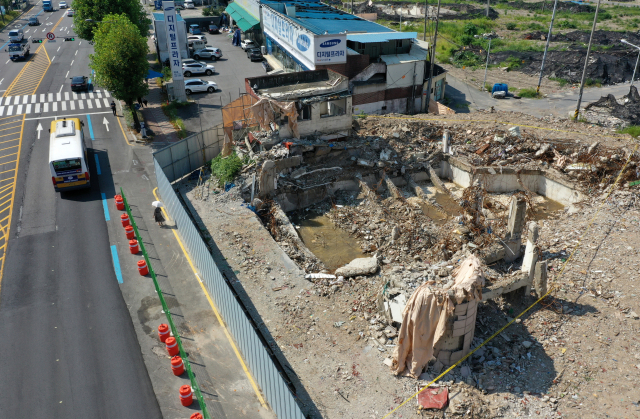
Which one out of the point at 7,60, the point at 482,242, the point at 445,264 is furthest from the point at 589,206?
the point at 7,60

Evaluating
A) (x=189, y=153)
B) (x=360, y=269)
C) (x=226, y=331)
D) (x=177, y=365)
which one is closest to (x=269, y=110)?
(x=189, y=153)

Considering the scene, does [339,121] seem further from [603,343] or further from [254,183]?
[603,343]

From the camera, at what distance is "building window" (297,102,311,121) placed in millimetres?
28656

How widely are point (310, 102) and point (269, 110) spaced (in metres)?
2.61

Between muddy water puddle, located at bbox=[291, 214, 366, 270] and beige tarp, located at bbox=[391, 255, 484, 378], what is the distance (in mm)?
7848

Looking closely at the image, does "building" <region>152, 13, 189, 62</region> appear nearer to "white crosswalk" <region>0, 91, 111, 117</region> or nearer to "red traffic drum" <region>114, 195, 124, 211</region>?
"white crosswalk" <region>0, 91, 111, 117</region>

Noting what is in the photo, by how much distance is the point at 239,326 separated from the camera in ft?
52.3

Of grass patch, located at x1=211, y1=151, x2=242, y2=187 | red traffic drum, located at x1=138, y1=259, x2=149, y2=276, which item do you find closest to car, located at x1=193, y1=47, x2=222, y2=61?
grass patch, located at x1=211, y1=151, x2=242, y2=187

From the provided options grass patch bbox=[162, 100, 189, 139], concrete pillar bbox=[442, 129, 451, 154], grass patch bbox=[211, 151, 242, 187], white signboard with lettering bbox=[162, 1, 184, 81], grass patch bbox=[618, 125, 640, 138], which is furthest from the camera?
white signboard with lettering bbox=[162, 1, 184, 81]

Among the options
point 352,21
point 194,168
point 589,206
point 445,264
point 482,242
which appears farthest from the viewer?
point 352,21

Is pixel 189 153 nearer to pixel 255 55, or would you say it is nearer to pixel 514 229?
pixel 514 229

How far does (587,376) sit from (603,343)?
5.72ft

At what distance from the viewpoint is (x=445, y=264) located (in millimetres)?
19141

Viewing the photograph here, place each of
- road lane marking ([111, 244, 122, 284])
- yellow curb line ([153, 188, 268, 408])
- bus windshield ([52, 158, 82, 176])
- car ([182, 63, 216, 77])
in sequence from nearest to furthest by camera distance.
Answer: yellow curb line ([153, 188, 268, 408]) → road lane marking ([111, 244, 122, 284]) → bus windshield ([52, 158, 82, 176]) → car ([182, 63, 216, 77])
